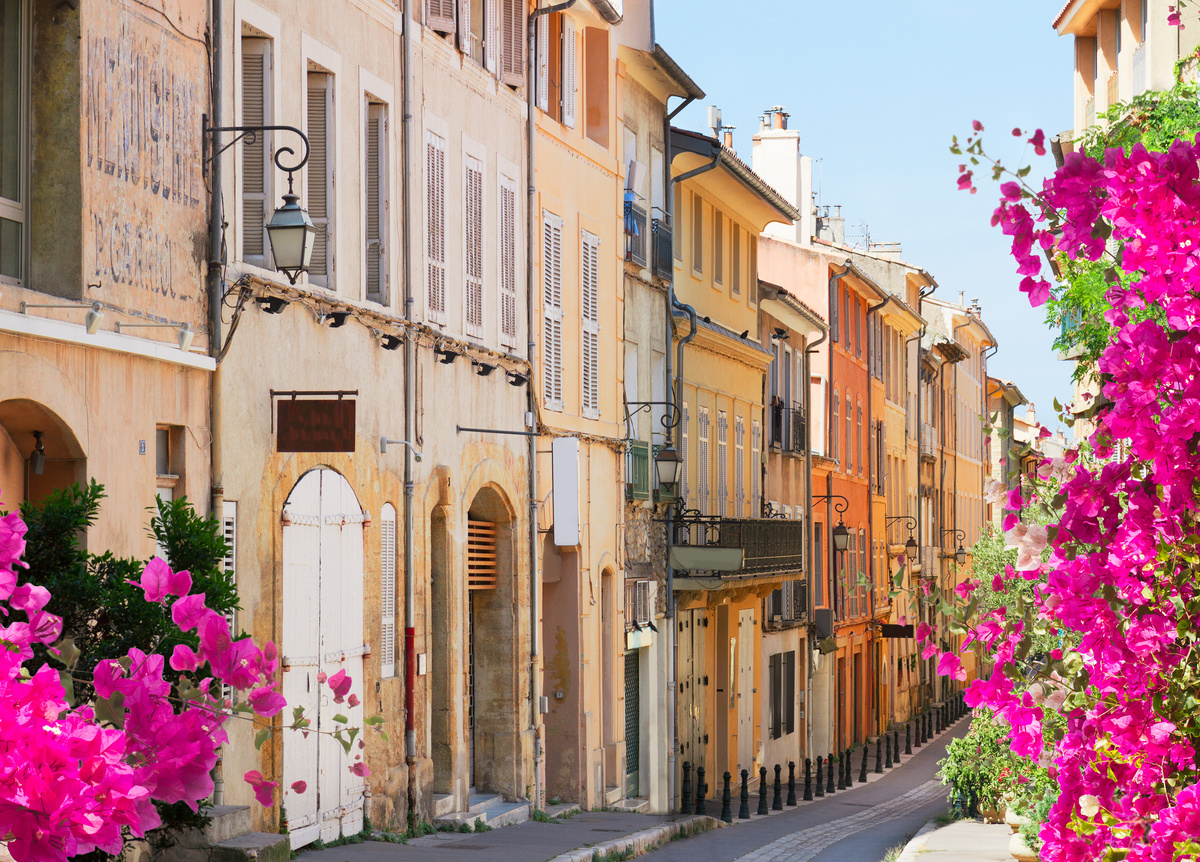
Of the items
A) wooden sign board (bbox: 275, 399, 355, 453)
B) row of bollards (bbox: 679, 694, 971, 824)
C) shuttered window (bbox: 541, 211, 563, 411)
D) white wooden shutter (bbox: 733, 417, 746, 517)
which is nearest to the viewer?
wooden sign board (bbox: 275, 399, 355, 453)

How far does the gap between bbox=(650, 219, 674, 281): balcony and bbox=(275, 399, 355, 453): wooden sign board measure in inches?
552

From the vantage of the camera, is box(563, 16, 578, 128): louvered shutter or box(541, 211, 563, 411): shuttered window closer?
box(541, 211, 563, 411): shuttered window

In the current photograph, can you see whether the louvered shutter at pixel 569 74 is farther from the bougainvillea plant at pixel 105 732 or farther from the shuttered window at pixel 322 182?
the bougainvillea plant at pixel 105 732

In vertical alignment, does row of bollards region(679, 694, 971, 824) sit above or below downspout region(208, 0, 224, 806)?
below

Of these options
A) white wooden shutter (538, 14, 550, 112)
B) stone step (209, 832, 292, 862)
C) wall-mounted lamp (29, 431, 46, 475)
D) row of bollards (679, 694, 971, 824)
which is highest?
white wooden shutter (538, 14, 550, 112)

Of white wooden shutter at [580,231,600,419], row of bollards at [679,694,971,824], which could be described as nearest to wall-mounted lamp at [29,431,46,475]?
white wooden shutter at [580,231,600,419]

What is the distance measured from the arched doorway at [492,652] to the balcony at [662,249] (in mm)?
8066

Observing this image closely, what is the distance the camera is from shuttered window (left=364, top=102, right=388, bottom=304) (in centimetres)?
1570

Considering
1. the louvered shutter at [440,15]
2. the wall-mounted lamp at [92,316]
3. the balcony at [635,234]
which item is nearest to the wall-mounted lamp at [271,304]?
the wall-mounted lamp at [92,316]

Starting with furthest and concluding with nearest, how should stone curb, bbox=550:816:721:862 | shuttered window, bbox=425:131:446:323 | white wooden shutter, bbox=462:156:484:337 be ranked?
white wooden shutter, bbox=462:156:484:337
shuttered window, bbox=425:131:446:323
stone curb, bbox=550:816:721:862

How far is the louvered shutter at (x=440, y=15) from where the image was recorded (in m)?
16.9

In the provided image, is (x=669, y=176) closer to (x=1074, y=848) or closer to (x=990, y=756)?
(x=990, y=756)

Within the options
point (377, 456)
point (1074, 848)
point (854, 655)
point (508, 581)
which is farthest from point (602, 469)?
point (854, 655)

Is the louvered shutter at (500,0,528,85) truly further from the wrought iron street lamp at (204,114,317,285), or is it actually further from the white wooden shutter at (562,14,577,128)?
the wrought iron street lamp at (204,114,317,285)
